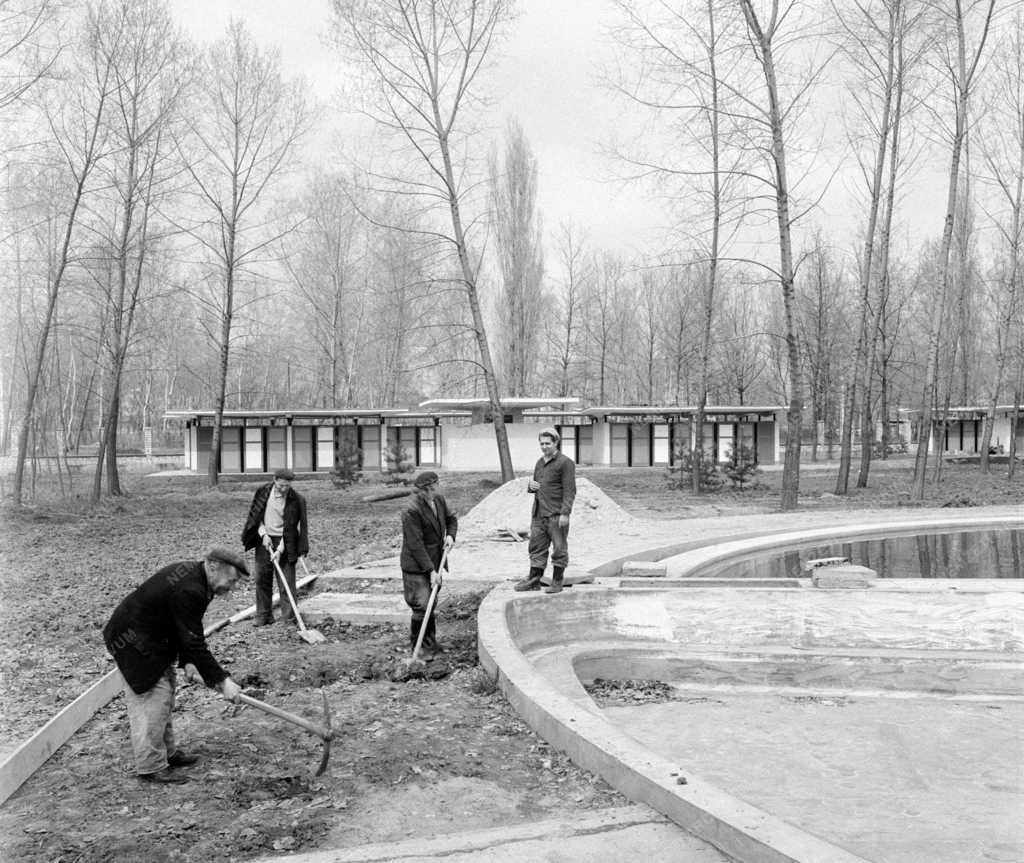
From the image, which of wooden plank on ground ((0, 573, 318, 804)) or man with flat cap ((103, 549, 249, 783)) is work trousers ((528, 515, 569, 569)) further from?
man with flat cap ((103, 549, 249, 783))

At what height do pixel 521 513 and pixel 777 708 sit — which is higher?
pixel 521 513

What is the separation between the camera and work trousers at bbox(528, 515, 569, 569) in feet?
30.9

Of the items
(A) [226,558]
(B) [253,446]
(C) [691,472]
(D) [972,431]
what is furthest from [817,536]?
(D) [972,431]

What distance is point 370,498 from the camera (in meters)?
25.4

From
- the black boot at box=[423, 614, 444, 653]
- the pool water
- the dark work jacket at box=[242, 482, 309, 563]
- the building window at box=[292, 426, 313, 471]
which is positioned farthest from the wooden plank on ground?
the building window at box=[292, 426, 313, 471]

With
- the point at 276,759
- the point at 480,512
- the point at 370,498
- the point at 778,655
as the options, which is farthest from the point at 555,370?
the point at 276,759

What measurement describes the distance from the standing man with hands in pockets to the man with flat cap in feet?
14.8

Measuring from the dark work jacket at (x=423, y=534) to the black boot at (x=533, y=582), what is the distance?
1801mm

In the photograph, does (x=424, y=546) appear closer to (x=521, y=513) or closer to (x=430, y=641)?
(x=430, y=641)

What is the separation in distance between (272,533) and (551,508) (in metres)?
2.81

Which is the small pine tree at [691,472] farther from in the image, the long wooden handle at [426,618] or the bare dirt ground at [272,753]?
the long wooden handle at [426,618]

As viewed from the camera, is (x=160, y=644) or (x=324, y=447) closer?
(x=160, y=644)

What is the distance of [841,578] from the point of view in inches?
400

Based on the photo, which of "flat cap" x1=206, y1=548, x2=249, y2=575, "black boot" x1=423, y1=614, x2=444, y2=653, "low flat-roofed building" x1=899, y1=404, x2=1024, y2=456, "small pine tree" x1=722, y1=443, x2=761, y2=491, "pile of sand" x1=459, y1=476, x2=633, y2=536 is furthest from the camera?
"low flat-roofed building" x1=899, y1=404, x2=1024, y2=456
